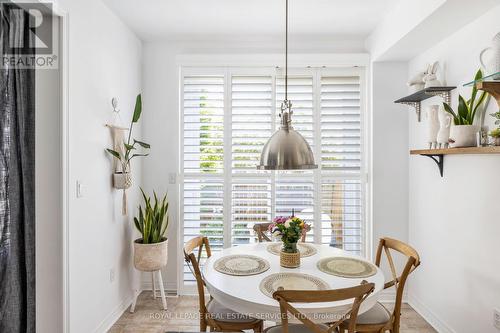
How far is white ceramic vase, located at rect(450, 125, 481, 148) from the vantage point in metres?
1.97

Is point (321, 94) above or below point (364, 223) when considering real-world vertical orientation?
above

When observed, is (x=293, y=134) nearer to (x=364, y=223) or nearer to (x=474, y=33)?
(x=474, y=33)

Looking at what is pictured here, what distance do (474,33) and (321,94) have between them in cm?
135

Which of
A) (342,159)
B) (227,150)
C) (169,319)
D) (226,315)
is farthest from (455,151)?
(169,319)

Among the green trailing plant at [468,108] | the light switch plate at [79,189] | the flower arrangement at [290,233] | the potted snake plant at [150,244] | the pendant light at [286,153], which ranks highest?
the green trailing plant at [468,108]

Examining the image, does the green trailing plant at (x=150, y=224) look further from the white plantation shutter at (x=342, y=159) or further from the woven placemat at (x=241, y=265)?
the white plantation shutter at (x=342, y=159)

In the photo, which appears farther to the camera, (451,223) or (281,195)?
(281,195)

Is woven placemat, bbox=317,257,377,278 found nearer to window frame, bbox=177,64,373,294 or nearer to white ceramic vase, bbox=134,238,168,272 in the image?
window frame, bbox=177,64,373,294

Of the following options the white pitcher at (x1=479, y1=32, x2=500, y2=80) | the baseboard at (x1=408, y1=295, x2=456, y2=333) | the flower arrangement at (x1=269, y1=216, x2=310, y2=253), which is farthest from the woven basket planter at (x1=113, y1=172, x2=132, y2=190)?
the baseboard at (x1=408, y1=295, x2=456, y2=333)

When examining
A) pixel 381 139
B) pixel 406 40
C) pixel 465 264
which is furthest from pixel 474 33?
pixel 465 264

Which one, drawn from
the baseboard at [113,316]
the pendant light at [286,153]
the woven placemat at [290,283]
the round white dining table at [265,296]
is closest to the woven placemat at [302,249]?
the round white dining table at [265,296]

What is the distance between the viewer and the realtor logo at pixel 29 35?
68.6 inches

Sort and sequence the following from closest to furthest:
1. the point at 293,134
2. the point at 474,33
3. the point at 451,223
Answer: the point at 293,134 < the point at 474,33 < the point at 451,223

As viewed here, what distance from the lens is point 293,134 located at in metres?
1.78
